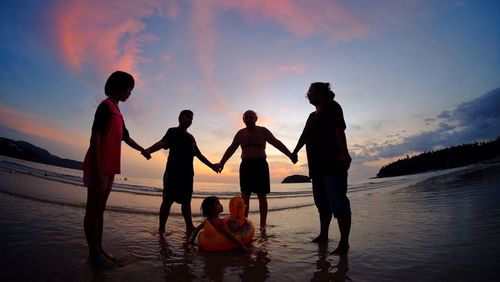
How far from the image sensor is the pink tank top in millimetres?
3213

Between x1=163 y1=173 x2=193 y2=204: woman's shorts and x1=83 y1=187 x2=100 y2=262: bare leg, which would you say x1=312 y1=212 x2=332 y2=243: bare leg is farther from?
x1=83 y1=187 x2=100 y2=262: bare leg

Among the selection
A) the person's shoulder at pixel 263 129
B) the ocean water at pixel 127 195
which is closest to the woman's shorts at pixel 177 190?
the person's shoulder at pixel 263 129

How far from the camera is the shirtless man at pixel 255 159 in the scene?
245 inches

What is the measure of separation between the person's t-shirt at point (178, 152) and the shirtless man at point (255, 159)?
3.55 feet

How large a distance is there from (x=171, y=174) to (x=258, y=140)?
79.0 inches

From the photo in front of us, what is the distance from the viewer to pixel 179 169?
5578 mm

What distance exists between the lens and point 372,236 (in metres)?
4.89

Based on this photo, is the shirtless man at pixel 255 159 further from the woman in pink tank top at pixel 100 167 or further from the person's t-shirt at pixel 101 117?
the person's t-shirt at pixel 101 117

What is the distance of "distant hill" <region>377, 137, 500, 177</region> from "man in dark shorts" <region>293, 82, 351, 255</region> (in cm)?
2839

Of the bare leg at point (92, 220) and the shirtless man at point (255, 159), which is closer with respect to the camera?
the bare leg at point (92, 220)

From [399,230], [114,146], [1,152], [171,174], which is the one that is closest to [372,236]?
[399,230]

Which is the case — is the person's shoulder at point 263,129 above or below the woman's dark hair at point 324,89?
below

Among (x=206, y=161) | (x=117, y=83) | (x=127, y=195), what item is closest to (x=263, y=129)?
(x=206, y=161)

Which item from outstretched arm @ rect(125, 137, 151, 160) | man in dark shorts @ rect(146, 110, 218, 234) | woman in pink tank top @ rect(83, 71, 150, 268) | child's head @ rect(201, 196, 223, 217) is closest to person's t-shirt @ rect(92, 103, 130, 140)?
woman in pink tank top @ rect(83, 71, 150, 268)
